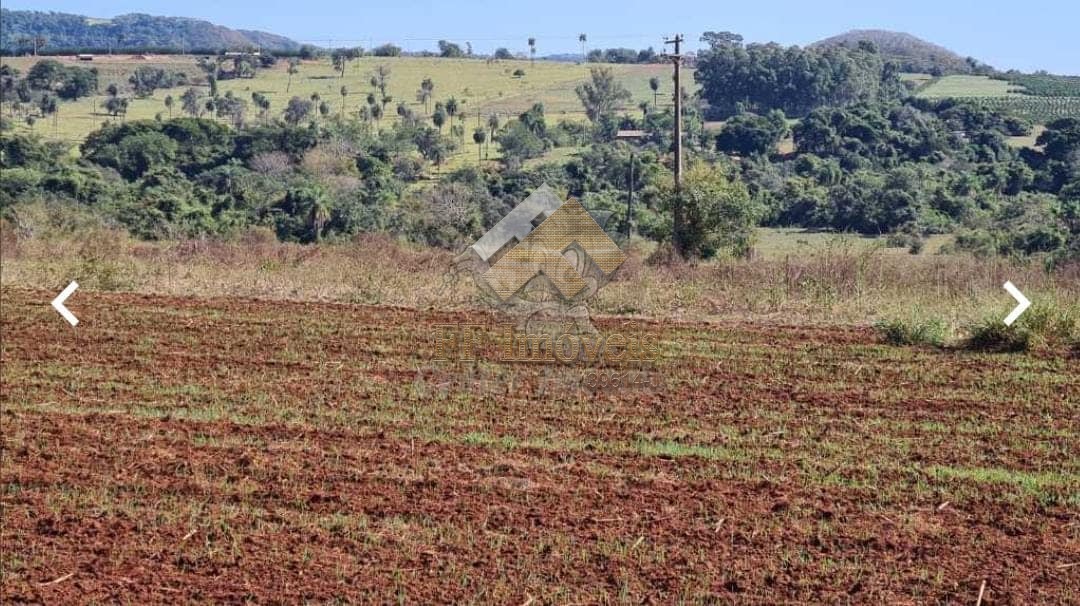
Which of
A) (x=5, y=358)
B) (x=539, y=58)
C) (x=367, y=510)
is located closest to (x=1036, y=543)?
(x=367, y=510)

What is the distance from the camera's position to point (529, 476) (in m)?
8.84

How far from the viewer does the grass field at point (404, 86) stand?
265 ft

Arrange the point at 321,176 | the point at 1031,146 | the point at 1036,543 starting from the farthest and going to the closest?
the point at 321,176, the point at 1031,146, the point at 1036,543

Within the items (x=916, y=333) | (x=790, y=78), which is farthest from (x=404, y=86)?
(x=916, y=333)

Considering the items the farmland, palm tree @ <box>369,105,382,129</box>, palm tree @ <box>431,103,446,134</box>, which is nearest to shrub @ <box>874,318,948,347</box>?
the farmland

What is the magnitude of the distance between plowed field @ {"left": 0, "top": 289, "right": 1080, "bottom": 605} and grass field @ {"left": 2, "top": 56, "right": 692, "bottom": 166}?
189 feet

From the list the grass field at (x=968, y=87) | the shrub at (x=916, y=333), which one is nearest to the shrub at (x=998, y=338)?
the shrub at (x=916, y=333)

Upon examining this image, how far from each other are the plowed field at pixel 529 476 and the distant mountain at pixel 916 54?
6080 cm

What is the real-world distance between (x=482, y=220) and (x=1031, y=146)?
22.9 m

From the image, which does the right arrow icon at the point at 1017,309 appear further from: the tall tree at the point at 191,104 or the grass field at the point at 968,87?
the tall tree at the point at 191,104

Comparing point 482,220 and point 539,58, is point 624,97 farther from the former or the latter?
point 482,220

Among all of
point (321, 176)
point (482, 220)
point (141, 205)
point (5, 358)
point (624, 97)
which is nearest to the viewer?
point (5, 358)

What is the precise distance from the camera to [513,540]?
24.8 feet

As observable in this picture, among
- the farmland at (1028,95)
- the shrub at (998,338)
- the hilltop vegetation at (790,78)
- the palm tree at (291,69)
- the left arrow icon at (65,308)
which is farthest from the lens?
the palm tree at (291,69)
